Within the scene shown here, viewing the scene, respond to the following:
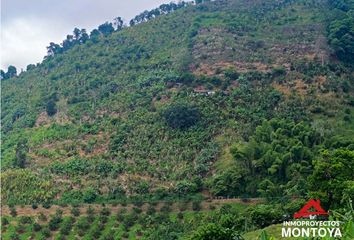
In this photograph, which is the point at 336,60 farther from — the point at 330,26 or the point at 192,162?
the point at 192,162

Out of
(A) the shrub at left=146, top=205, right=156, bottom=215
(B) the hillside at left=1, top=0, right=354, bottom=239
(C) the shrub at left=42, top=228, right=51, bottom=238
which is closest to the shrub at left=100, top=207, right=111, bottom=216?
(B) the hillside at left=1, top=0, right=354, bottom=239

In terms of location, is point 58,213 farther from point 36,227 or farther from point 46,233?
point 46,233

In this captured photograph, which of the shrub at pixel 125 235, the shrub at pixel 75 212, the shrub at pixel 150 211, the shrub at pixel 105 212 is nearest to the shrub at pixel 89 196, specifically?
the shrub at pixel 75 212

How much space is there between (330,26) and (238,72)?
10.6 meters

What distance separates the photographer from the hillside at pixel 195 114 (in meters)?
26.2

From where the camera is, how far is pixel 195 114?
32719 mm

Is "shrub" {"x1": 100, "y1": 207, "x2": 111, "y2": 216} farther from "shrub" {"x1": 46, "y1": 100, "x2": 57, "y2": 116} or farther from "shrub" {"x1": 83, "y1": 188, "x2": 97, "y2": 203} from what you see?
"shrub" {"x1": 46, "y1": 100, "x2": 57, "y2": 116}

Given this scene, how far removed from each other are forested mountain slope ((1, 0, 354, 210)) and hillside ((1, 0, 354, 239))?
0.10m

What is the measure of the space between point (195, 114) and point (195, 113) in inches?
2.6

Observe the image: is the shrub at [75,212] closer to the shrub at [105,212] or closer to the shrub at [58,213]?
the shrub at [58,213]

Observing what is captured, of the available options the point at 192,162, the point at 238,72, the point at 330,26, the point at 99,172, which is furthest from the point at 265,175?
the point at 330,26

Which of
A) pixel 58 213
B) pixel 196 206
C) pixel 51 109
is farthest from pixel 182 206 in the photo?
pixel 51 109

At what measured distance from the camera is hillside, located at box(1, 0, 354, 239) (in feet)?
86.0

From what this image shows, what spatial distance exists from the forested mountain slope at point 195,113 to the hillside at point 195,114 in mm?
97
